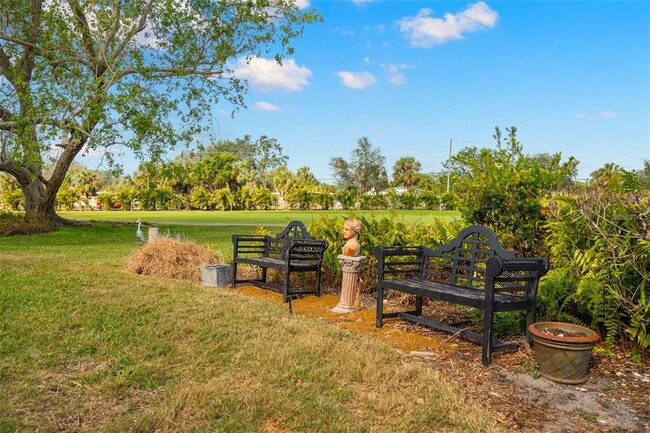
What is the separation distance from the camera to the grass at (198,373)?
2969mm

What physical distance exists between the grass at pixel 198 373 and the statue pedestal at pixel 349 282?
2.36 ft

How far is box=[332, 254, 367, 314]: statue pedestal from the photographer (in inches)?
235

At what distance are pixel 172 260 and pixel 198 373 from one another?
4.81m

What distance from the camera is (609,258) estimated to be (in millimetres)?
4223

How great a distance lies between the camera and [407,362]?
407cm

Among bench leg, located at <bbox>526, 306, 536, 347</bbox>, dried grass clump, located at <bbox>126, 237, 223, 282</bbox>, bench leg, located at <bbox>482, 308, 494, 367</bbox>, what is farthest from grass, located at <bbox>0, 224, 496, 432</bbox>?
dried grass clump, located at <bbox>126, 237, 223, 282</bbox>

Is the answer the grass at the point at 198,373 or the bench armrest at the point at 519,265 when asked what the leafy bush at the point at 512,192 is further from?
the grass at the point at 198,373

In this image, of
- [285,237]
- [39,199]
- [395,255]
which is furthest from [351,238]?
[39,199]

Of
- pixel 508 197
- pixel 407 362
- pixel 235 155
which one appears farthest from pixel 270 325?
pixel 235 155

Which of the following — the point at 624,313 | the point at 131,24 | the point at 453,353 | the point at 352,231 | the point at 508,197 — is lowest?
the point at 453,353

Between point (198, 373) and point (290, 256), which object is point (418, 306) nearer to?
point (290, 256)

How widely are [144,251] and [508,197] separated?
19.2ft

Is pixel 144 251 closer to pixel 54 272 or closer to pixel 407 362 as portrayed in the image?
pixel 54 272

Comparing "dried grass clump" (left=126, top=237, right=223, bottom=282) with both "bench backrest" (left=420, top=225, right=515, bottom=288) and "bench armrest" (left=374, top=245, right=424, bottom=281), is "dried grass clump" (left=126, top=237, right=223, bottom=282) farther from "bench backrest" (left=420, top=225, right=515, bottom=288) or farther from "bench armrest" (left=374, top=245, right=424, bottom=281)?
"bench backrest" (left=420, top=225, right=515, bottom=288)
